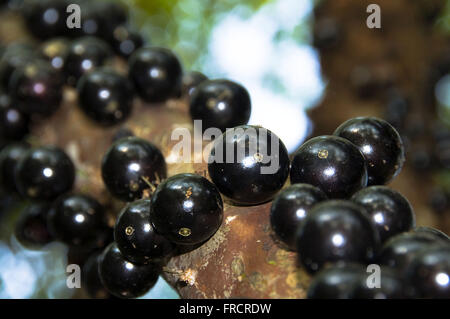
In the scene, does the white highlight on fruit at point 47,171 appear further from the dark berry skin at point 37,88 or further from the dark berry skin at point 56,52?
the dark berry skin at point 56,52

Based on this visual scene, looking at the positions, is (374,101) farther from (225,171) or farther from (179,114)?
(225,171)

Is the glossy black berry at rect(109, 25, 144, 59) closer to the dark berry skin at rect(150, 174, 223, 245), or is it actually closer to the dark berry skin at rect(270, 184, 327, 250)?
the dark berry skin at rect(150, 174, 223, 245)

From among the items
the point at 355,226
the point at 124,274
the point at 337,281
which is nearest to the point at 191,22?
the point at 124,274

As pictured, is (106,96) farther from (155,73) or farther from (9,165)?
(9,165)

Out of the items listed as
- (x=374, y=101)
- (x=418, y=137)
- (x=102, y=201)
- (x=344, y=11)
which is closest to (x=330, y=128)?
(x=374, y=101)

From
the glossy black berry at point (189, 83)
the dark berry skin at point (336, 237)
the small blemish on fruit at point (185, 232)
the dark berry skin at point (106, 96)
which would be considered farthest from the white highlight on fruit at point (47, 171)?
the dark berry skin at point (336, 237)

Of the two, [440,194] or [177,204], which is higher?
[177,204]
